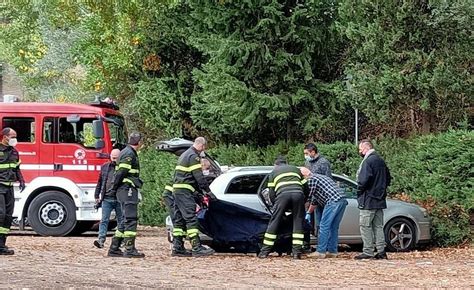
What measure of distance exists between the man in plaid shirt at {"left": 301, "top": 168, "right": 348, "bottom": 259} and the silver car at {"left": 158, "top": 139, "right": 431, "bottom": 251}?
117cm

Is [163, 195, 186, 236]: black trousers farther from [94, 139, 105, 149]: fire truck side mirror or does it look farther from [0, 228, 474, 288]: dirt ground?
[94, 139, 105, 149]: fire truck side mirror

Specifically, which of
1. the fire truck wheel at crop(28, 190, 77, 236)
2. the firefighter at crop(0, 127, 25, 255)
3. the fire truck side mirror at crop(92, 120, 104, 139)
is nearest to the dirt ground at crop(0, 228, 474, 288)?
the firefighter at crop(0, 127, 25, 255)

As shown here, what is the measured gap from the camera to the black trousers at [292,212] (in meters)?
15.1

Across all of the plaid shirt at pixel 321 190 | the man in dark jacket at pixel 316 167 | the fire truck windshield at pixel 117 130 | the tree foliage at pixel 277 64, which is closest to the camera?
the plaid shirt at pixel 321 190

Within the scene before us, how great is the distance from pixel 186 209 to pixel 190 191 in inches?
13.0

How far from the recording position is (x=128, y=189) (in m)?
15.3

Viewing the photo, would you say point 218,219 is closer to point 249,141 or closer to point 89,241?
point 89,241

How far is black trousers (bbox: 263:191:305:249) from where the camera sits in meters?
15.1

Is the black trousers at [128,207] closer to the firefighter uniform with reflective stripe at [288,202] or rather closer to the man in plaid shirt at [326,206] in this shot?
the firefighter uniform with reflective stripe at [288,202]

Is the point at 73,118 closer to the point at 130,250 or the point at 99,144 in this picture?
the point at 99,144

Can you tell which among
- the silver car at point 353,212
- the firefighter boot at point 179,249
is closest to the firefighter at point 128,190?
the firefighter boot at point 179,249

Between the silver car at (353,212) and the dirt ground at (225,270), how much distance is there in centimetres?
39

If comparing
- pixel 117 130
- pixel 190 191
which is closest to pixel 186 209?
pixel 190 191

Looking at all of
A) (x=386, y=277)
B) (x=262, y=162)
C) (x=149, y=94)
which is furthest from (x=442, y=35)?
(x=149, y=94)
